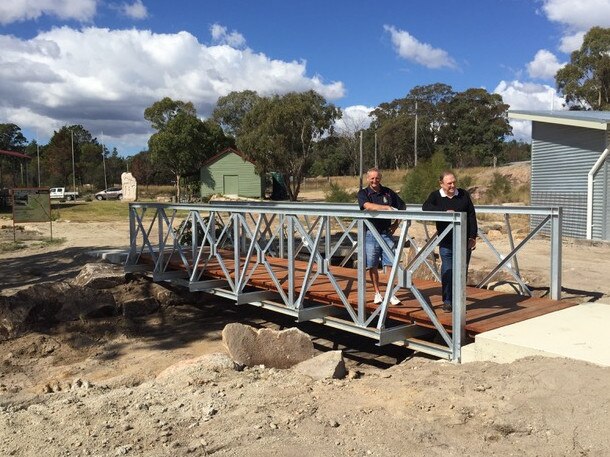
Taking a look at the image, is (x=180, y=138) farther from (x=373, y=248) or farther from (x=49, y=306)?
(x=373, y=248)

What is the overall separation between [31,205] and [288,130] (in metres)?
20.3

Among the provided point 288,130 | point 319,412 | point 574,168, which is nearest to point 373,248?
point 319,412

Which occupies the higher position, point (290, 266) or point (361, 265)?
point (361, 265)

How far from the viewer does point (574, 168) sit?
15422 millimetres

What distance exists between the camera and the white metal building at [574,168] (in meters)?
14.4

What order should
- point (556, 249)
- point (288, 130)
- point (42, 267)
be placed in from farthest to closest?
point (288, 130) → point (42, 267) → point (556, 249)

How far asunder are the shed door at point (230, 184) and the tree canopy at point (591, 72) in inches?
1026

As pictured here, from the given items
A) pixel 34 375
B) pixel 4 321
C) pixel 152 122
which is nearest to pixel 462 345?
pixel 34 375

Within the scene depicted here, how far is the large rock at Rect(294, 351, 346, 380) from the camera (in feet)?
15.3

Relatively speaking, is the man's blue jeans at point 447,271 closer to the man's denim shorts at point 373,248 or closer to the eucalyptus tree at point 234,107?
the man's denim shorts at point 373,248

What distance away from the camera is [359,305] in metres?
5.45

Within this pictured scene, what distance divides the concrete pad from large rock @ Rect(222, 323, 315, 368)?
156 centimetres

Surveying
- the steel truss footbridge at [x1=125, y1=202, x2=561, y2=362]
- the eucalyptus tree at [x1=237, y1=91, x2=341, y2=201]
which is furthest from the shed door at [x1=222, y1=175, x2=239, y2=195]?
the steel truss footbridge at [x1=125, y1=202, x2=561, y2=362]

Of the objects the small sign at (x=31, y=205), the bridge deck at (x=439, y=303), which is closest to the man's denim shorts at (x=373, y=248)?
the bridge deck at (x=439, y=303)
